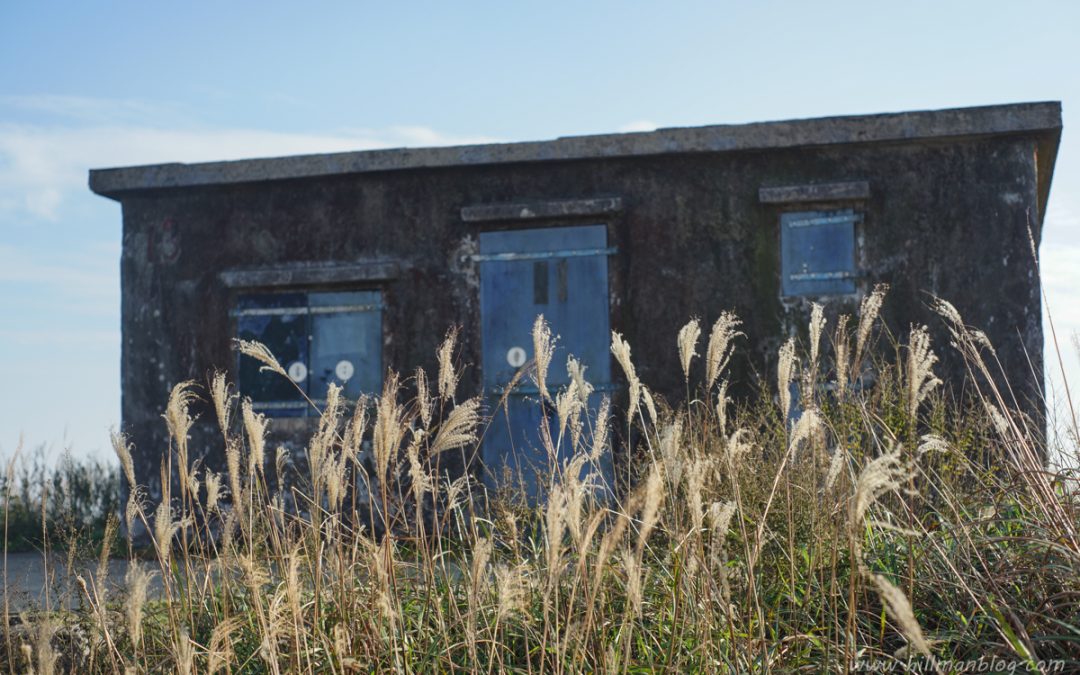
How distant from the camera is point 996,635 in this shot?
3.41 metres

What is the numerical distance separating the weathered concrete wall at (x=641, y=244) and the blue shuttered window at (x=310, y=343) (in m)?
0.17

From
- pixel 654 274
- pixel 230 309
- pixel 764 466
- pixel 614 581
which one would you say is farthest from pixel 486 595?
pixel 230 309

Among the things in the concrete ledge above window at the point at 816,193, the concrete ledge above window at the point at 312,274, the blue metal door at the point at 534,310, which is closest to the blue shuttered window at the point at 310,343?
the concrete ledge above window at the point at 312,274

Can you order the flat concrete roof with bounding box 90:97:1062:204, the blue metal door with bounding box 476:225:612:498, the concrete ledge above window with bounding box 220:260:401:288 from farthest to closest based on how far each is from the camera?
the concrete ledge above window with bounding box 220:260:401:288
the blue metal door with bounding box 476:225:612:498
the flat concrete roof with bounding box 90:97:1062:204

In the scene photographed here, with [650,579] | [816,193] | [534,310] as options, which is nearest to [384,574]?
[650,579]

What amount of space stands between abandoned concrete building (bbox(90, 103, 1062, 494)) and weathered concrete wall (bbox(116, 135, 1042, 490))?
2 centimetres

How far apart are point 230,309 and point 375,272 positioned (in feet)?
4.78

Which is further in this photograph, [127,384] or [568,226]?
[127,384]

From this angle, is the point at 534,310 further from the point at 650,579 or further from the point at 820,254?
the point at 650,579

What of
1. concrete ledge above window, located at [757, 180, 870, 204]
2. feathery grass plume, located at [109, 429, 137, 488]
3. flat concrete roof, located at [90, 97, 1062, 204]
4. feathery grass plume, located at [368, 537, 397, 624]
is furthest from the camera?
concrete ledge above window, located at [757, 180, 870, 204]

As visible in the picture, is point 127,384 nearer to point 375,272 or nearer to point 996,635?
point 375,272

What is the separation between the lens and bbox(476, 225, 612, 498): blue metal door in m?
8.96

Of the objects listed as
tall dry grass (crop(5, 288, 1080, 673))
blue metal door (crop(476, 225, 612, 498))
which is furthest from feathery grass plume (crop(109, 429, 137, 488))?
blue metal door (crop(476, 225, 612, 498))

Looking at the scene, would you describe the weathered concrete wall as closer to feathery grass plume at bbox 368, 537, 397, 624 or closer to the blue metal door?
the blue metal door
